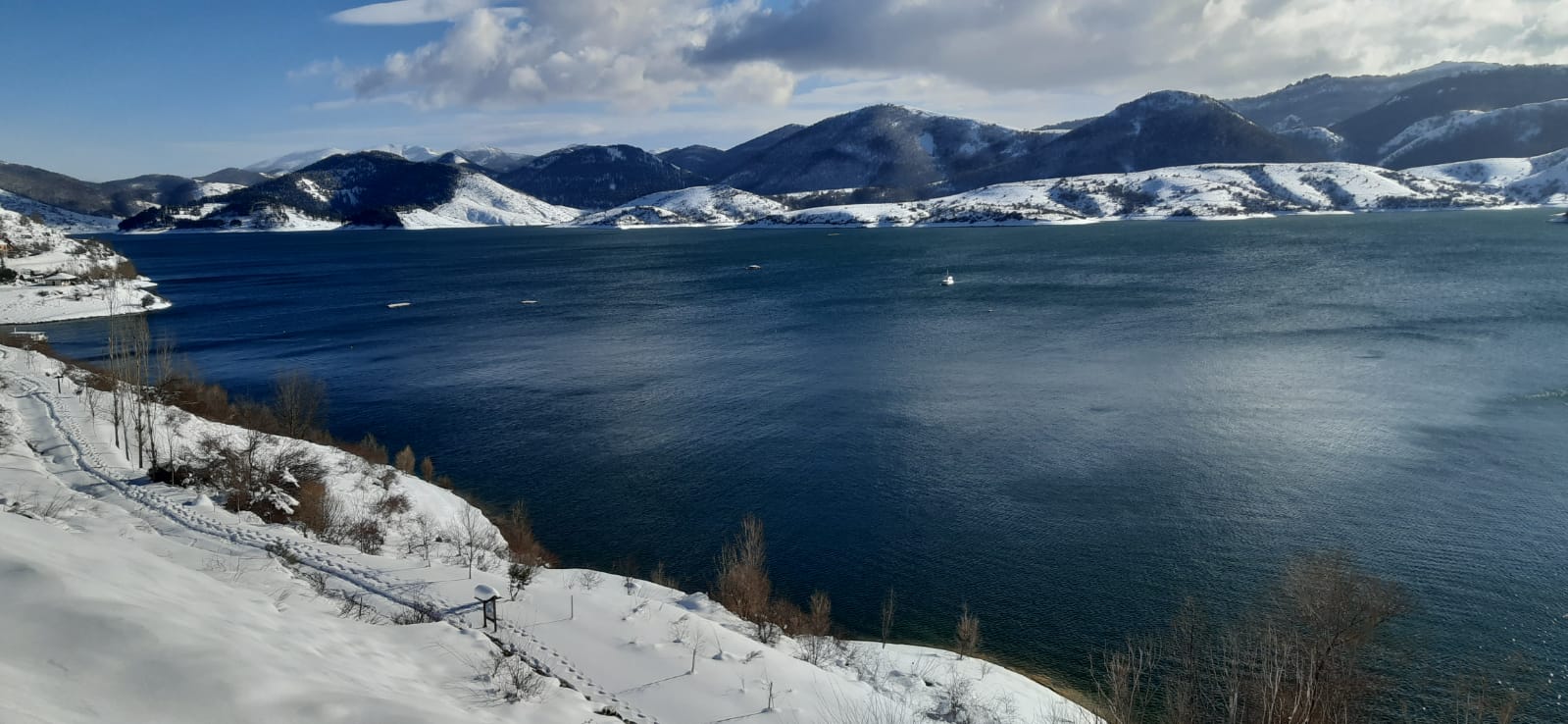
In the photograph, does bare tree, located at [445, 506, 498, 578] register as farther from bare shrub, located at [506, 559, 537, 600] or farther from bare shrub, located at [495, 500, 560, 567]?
bare shrub, located at [506, 559, 537, 600]

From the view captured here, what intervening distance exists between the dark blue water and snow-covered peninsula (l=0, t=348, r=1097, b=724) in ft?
17.2

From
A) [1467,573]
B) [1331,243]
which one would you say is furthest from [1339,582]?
[1331,243]

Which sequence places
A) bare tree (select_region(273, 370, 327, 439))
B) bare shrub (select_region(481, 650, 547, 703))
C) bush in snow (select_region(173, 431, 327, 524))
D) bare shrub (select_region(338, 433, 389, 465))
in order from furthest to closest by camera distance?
bare tree (select_region(273, 370, 327, 439)) → bare shrub (select_region(338, 433, 389, 465)) → bush in snow (select_region(173, 431, 327, 524)) → bare shrub (select_region(481, 650, 547, 703))

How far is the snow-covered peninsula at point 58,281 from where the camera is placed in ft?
244

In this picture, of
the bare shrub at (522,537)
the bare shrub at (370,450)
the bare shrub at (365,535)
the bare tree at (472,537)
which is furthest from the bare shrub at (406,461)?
the bare shrub at (365,535)

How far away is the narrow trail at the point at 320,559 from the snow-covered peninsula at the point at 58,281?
2249 inches

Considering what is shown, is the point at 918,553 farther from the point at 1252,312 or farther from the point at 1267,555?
the point at 1252,312

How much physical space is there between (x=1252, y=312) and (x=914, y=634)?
175 feet

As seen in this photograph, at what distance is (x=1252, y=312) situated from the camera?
2413 inches

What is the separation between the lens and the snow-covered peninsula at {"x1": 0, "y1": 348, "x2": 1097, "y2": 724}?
305 inches

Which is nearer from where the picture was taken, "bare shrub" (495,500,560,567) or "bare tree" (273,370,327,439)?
"bare shrub" (495,500,560,567)

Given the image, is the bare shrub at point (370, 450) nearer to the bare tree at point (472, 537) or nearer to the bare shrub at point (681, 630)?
the bare tree at point (472, 537)

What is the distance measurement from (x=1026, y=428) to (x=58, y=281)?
324ft

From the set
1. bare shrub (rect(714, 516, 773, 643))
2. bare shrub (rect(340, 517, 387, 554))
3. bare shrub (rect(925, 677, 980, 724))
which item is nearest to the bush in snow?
bare shrub (rect(340, 517, 387, 554))
